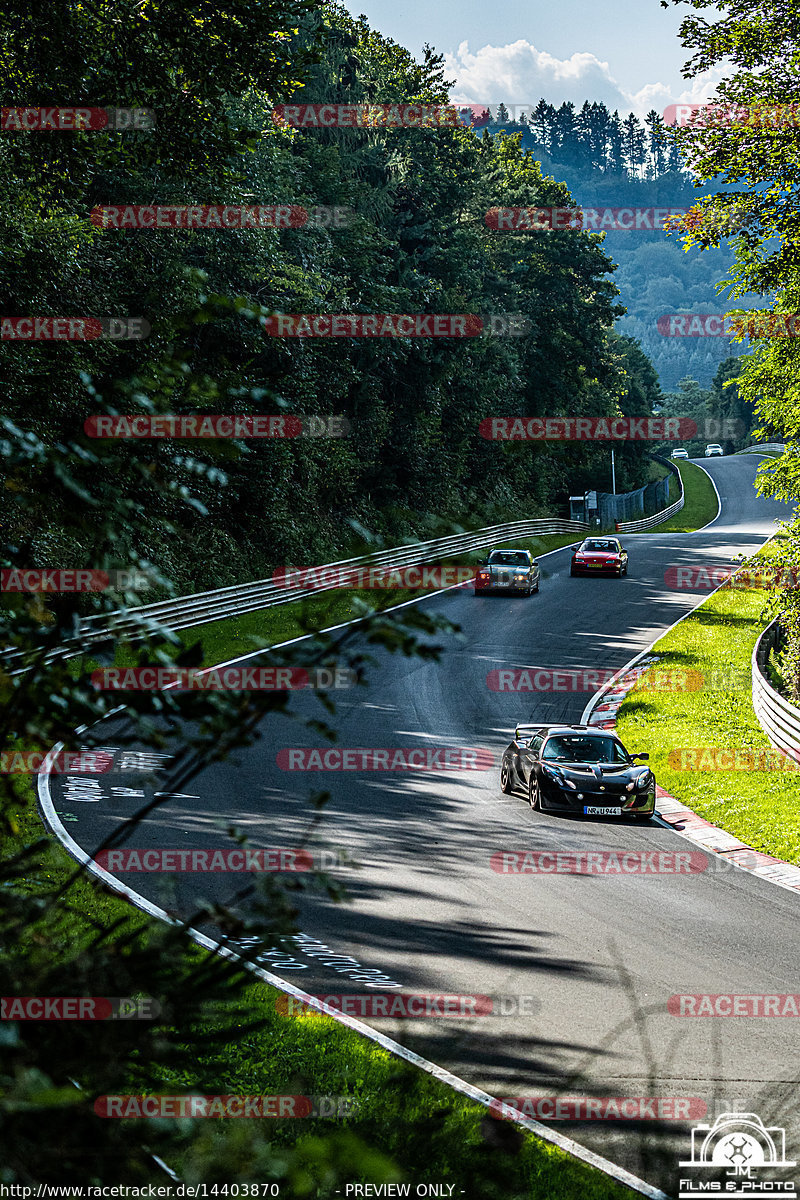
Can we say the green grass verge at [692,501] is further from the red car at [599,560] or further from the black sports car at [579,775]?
the black sports car at [579,775]

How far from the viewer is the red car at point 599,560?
123 ft

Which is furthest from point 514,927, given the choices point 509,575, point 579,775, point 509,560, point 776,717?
point 509,560

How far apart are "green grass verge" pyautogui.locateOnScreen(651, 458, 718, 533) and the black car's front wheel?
46295 mm

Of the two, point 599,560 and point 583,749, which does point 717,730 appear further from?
point 599,560

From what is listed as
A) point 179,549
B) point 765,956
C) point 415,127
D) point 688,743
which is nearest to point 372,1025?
point 765,956

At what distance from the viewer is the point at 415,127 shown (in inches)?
1783

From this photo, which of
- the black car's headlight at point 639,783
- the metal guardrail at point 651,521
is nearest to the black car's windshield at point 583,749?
the black car's headlight at point 639,783

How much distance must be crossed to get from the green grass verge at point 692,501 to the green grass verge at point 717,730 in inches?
1236

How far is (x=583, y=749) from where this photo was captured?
52.0 ft

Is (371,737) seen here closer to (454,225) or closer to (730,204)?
(730,204)

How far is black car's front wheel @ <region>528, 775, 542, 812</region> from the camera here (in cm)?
1517

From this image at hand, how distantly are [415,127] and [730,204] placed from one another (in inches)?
1110

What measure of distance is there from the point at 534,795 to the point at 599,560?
23.4 meters

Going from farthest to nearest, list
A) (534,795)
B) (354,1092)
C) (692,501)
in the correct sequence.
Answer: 1. (692,501)
2. (534,795)
3. (354,1092)
